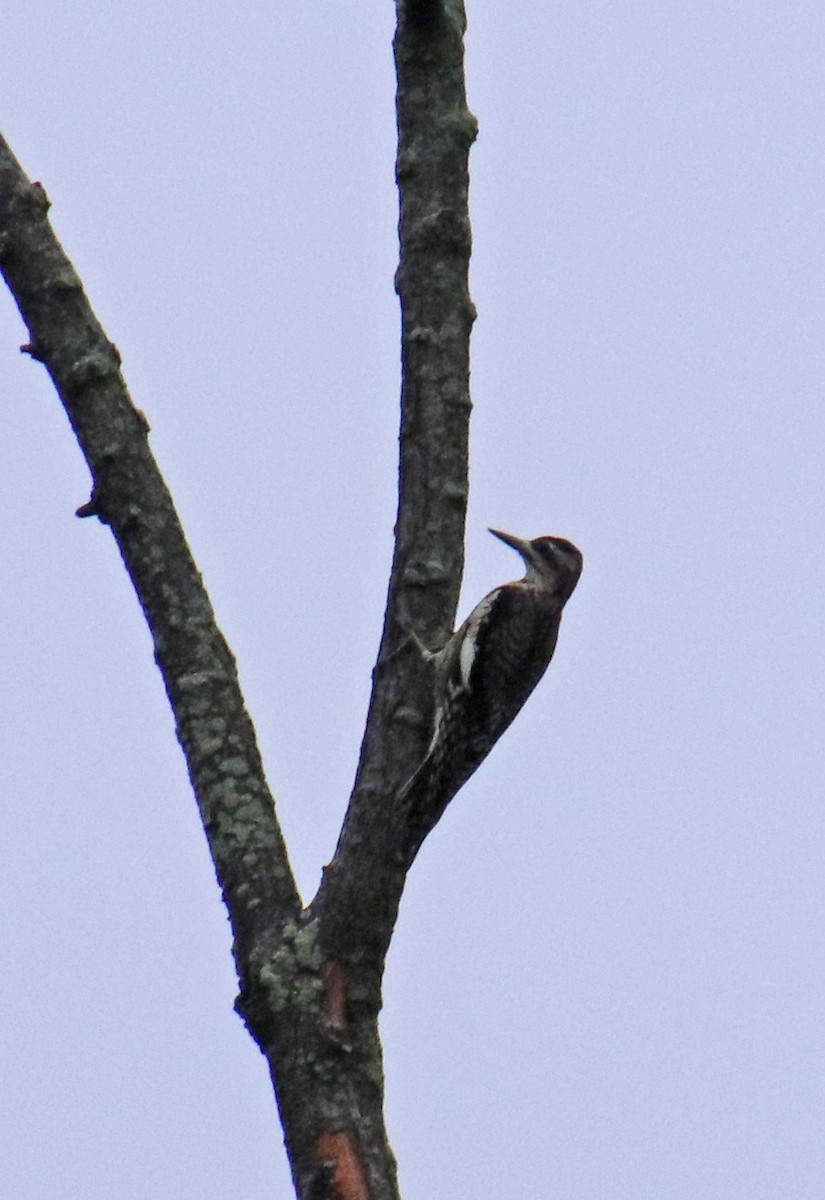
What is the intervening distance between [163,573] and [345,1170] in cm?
144

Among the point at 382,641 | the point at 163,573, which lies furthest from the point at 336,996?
the point at 163,573

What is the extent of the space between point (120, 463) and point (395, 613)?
2.50 ft

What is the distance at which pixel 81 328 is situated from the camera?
4.66m

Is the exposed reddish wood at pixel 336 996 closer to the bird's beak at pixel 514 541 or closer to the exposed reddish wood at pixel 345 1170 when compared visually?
the exposed reddish wood at pixel 345 1170

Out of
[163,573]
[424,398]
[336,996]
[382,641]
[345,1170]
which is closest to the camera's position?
[345,1170]

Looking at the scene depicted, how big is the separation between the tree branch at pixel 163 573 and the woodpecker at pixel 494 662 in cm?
62

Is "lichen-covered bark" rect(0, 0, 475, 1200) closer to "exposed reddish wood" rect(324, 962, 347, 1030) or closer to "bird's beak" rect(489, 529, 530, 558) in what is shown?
"exposed reddish wood" rect(324, 962, 347, 1030)

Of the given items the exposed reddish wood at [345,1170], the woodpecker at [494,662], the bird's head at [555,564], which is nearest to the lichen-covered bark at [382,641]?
the exposed reddish wood at [345,1170]

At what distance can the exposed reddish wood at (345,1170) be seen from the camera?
13.1 feet

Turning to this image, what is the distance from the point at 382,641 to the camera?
4.76m

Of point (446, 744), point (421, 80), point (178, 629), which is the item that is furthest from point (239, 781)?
point (421, 80)

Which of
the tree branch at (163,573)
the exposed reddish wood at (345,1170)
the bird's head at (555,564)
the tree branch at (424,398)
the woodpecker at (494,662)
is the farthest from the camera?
the bird's head at (555,564)

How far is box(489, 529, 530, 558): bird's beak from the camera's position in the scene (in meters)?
8.46

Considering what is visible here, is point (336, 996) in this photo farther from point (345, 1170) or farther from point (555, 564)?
point (555, 564)
